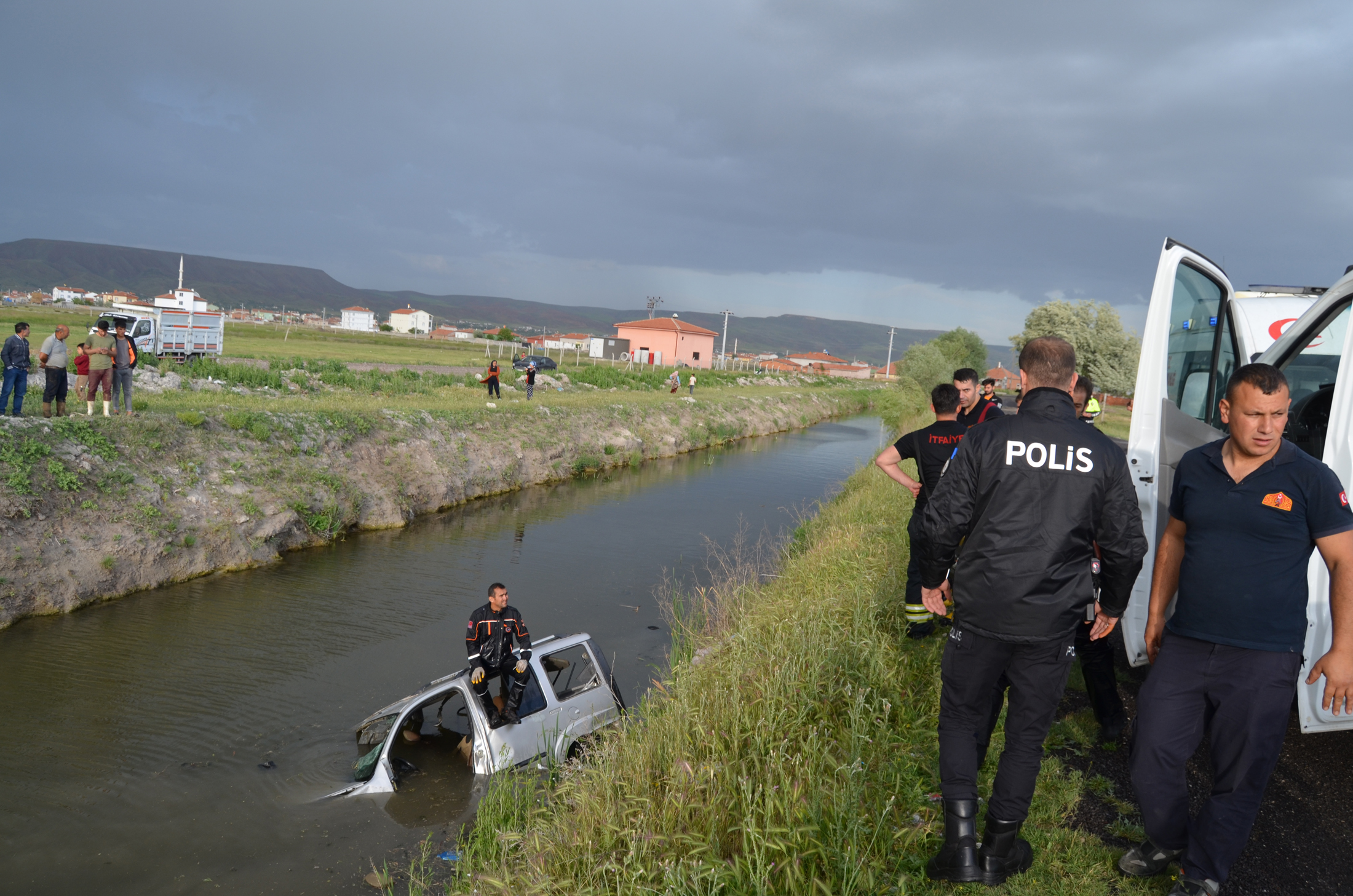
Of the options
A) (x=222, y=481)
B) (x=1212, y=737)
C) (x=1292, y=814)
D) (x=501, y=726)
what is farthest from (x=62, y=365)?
(x=1292, y=814)

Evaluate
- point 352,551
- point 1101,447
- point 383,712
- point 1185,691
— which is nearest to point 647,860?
point 1185,691

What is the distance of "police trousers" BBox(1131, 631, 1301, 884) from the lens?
10.4ft

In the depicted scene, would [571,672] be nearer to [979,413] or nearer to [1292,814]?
[979,413]

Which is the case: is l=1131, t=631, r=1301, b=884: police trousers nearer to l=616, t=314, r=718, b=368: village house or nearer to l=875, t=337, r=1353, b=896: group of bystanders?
l=875, t=337, r=1353, b=896: group of bystanders

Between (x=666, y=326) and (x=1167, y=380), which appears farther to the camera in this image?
(x=666, y=326)

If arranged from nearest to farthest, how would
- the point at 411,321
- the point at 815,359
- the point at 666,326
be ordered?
the point at 666,326
the point at 815,359
the point at 411,321

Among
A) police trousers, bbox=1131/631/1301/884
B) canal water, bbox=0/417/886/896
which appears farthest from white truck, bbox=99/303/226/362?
police trousers, bbox=1131/631/1301/884

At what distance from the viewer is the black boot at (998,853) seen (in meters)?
3.38

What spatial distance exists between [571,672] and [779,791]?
428 centimetres

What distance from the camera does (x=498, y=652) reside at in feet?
24.8

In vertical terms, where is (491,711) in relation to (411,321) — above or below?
Answer: below

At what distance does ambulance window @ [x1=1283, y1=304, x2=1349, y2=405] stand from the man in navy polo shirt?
248cm

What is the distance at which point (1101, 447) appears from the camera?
327cm

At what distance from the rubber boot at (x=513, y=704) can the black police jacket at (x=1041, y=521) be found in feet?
16.3
